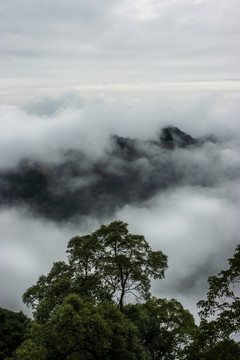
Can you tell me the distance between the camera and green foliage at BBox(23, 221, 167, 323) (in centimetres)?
2631

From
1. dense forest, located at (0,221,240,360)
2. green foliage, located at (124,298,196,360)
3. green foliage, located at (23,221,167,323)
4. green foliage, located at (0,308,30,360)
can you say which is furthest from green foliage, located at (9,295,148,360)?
green foliage, located at (0,308,30,360)

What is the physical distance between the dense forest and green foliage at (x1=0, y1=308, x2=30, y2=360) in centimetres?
9

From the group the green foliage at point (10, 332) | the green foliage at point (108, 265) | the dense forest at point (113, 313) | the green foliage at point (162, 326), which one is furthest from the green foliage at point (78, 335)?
the green foliage at point (10, 332)

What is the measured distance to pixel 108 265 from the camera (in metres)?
26.9

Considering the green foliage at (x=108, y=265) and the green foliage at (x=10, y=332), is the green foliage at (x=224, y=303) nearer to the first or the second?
the green foliage at (x=108, y=265)

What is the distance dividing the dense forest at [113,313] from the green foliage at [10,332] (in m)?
0.09

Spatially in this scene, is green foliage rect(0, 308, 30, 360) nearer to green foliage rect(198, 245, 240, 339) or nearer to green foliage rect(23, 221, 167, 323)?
green foliage rect(23, 221, 167, 323)

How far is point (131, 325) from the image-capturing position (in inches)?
875

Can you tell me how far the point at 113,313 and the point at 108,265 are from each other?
641cm

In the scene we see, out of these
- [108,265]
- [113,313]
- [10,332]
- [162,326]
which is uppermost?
[108,265]

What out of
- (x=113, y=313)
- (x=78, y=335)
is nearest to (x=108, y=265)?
(x=113, y=313)

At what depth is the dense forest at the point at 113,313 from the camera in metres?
16.4

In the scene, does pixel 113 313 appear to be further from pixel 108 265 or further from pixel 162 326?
pixel 162 326

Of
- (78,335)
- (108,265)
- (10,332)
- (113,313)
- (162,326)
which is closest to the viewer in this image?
(78,335)
